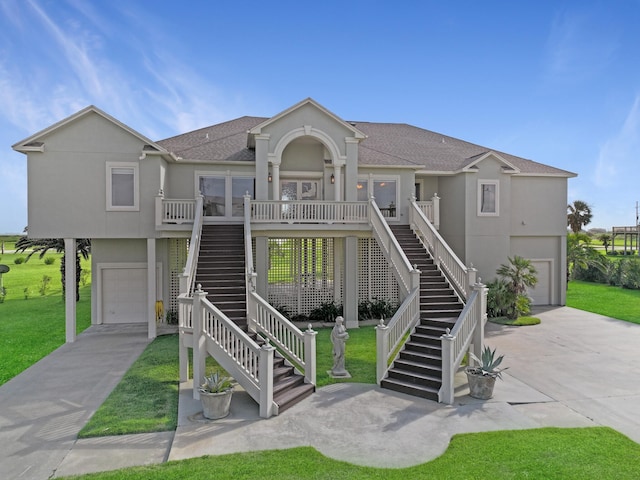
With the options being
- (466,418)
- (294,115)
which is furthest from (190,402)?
(294,115)

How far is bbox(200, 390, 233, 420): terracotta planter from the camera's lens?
770 cm

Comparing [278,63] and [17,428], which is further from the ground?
[278,63]

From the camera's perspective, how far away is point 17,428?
7449mm

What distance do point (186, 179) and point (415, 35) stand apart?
1202cm

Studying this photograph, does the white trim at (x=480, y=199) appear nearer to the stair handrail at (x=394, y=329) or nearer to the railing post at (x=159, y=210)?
the stair handrail at (x=394, y=329)

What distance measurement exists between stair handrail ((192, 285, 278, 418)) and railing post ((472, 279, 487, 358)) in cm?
555

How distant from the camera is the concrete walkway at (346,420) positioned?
6418mm

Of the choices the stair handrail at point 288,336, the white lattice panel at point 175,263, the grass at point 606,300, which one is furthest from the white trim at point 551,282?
the white lattice panel at point 175,263

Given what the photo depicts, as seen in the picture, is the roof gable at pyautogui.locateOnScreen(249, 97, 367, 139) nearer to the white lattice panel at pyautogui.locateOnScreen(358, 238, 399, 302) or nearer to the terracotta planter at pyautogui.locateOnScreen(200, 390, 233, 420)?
the white lattice panel at pyautogui.locateOnScreen(358, 238, 399, 302)

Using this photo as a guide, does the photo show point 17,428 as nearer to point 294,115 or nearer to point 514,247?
point 294,115

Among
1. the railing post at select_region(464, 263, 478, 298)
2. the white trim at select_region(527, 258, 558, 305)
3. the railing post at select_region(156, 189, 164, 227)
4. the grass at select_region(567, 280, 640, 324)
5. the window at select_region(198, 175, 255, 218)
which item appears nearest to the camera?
Answer: the railing post at select_region(464, 263, 478, 298)

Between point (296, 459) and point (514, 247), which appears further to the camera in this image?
point (514, 247)

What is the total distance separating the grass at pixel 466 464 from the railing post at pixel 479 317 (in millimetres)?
3634

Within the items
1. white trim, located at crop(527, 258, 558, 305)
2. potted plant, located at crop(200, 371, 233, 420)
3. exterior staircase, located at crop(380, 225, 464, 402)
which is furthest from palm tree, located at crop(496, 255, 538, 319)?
potted plant, located at crop(200, 371, 233, 420)
